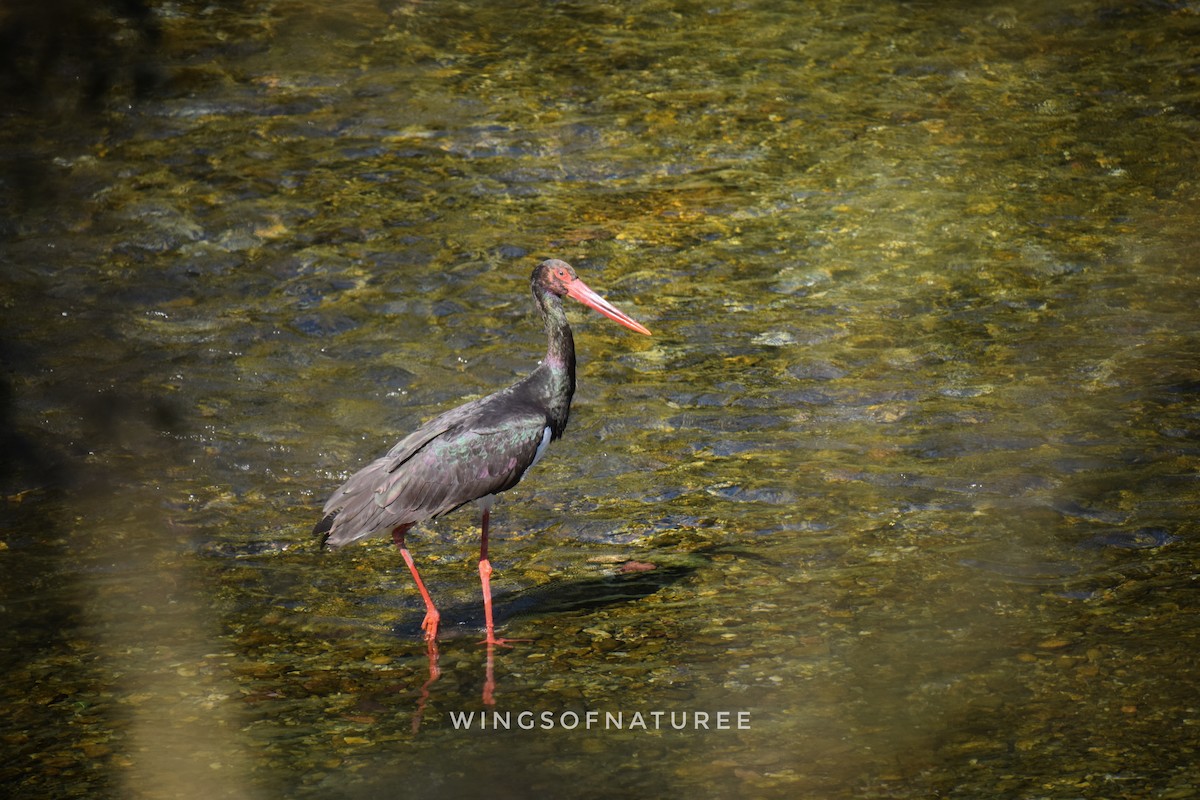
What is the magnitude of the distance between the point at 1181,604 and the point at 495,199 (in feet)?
26.7

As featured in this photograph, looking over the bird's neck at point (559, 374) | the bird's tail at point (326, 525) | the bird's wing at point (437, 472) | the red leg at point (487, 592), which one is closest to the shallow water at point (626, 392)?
the red leg at point (487, 592)

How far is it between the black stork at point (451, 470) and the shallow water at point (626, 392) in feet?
1.78

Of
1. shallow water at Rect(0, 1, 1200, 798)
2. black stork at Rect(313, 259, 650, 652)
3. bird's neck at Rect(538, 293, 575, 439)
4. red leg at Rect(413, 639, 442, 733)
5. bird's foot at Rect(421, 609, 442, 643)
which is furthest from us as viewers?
bird's neck at Rect(538, 293, 575, 439)

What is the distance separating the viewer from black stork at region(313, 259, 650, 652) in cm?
809

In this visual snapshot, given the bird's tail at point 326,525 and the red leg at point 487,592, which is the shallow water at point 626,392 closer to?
the red leg at point 487,592

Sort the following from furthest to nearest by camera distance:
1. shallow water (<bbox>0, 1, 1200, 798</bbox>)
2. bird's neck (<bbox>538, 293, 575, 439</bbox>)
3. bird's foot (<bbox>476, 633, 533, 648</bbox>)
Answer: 1. bird's neck (<bbox>538, 293, 575, 439</bbox>)
2. bird's foot (<bbox>476, 633, 533, 648</bbox>)
3. shallow water (<bbox>0, 1, 1200, 798</bbox>)

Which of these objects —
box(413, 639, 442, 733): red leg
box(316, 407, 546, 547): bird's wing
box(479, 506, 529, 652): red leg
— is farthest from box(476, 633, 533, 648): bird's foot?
box(316, 407, 546, 547): bird's wing

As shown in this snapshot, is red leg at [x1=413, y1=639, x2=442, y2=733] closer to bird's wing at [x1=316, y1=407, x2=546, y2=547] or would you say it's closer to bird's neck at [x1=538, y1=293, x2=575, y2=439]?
bird's wing at [x1=316, y1=407, x2=546, y2=547]

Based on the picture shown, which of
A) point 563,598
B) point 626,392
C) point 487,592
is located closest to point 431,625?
point 487,592

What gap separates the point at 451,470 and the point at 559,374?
3.39ft

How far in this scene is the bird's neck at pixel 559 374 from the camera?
8.81m

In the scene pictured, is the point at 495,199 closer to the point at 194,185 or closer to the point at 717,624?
the point at 194,185

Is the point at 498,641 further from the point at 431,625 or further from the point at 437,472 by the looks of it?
the point at 437,472

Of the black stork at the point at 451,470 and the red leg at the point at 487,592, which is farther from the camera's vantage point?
the black stork at the point at 451,470
